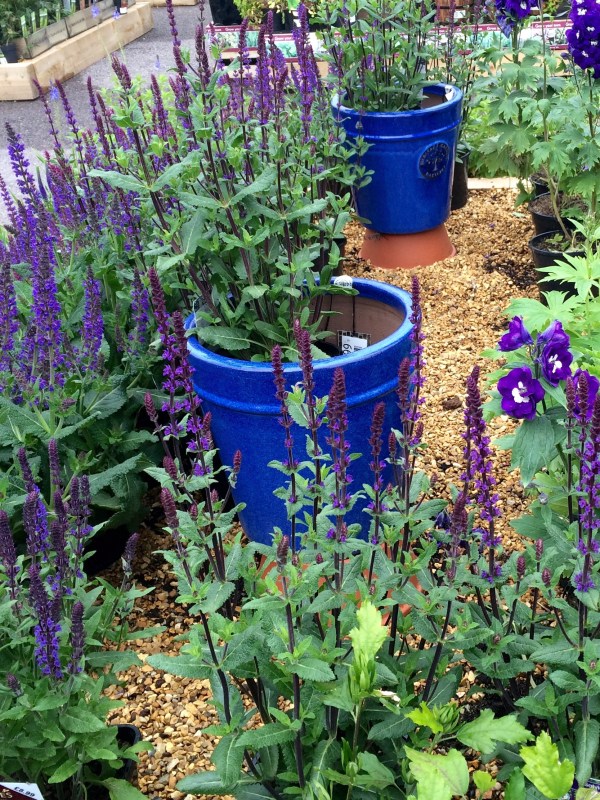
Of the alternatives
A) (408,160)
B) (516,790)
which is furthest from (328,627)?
(408,160)

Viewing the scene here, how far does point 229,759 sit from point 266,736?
89 mm

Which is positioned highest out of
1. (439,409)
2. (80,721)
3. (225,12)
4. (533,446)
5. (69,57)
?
(225,12)

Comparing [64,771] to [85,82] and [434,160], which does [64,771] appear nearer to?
[434,160]

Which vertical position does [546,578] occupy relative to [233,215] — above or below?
below

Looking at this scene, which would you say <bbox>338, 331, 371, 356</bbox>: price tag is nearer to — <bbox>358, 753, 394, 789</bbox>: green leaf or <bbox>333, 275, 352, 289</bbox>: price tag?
<bbox>333, 275, 352, 289</bbox>: price tag

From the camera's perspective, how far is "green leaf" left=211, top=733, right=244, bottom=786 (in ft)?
5.22

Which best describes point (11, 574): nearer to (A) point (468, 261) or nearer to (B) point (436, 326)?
(B) point (436, 326)

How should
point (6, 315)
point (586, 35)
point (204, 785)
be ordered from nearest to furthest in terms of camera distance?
point (204, 785), point (6, 315), point (586, 35)

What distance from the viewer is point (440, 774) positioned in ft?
4.57

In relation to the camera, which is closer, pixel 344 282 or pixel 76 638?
pixel 76 638

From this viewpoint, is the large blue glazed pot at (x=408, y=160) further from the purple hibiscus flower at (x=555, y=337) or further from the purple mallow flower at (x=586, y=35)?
the purple hibiscus flower at (x=555, y=337)

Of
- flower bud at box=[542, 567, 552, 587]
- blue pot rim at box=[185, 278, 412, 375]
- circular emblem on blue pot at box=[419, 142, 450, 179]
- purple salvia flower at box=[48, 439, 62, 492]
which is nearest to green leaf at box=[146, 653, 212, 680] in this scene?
purple salvia flower at box=[48, 439, 62, 492]

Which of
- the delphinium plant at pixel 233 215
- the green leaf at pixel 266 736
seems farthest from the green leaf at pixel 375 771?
the delphinium plant at pixel 233 215

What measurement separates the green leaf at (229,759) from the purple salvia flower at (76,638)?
1.09 feet
